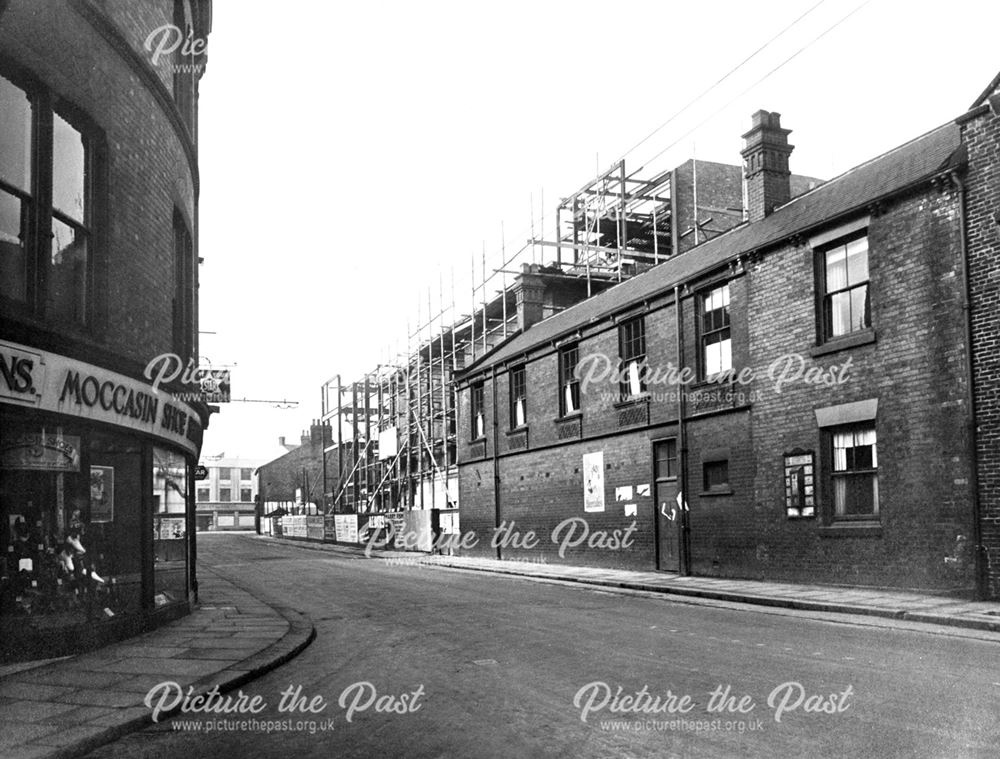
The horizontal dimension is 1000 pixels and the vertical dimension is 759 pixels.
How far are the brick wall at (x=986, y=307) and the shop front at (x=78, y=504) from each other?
1196cm

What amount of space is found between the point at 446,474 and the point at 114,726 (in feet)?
99.2

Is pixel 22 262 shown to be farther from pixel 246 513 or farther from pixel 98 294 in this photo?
pixel 246 513

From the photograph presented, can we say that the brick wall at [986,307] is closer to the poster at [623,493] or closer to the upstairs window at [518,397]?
the poster at [623,493]

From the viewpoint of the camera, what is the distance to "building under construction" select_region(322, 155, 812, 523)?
118 ft

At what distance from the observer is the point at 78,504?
10.7 metres

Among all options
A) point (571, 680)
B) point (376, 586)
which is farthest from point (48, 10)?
point (376, 586)

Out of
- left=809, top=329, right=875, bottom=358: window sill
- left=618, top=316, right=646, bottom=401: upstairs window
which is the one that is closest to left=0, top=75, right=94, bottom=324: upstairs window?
left=809, top=329, right=875, bottom=358: window sill

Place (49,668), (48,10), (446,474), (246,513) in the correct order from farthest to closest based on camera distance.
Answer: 1. (246,513)
2. (446,474)
3. (48,10)
4. (49,668)

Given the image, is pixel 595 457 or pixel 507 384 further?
pixel 507 384

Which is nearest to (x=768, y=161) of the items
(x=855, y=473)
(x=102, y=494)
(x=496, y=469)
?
(x=855, y=473)

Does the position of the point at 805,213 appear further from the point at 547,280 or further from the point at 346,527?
the point at 346,527

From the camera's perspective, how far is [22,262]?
32.1 ft

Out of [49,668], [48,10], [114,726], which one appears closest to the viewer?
[114,726]

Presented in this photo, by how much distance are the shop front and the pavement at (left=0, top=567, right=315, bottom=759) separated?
42cm
